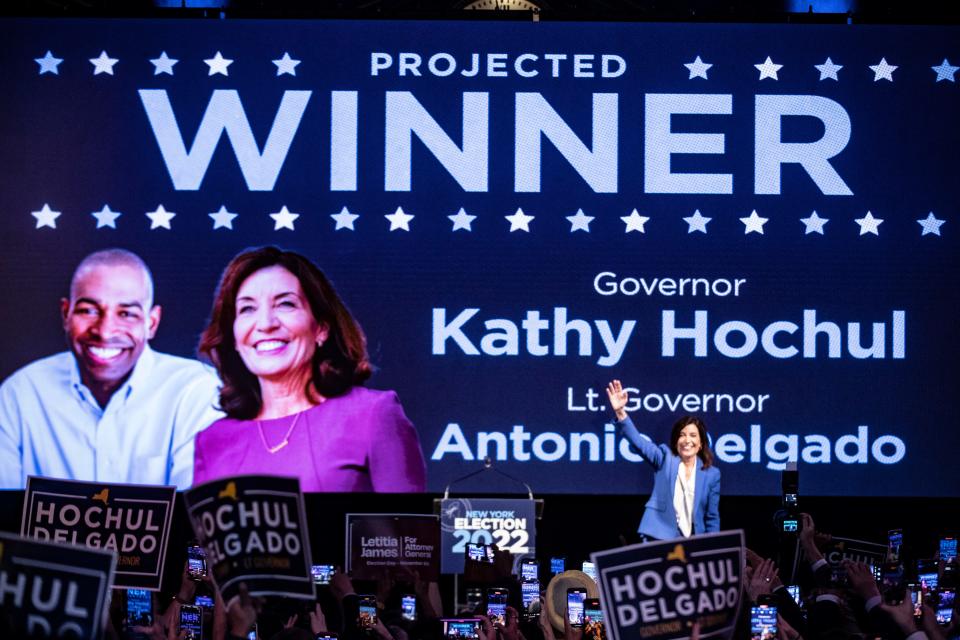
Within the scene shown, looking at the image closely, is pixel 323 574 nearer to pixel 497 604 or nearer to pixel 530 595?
pixel 530 595

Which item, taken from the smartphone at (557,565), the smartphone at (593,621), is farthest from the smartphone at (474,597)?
the smartphone at (593,621)

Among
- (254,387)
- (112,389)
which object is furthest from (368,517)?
(112,389)

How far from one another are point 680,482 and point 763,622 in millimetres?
3745

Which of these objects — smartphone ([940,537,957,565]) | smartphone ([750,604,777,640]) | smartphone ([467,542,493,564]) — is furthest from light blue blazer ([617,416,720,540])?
smartphone ([750,604,777,640])

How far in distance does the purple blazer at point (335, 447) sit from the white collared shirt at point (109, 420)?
161 millimetres

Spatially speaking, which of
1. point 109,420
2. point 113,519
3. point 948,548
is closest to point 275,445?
point 109,420

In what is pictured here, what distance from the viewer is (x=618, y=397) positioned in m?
8.31

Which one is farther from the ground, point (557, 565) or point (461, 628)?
point (557, 565)

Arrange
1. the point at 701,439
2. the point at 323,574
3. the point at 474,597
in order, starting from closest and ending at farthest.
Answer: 1. the point at 474,597
2. the point at 323,574
3. the point at 701,439

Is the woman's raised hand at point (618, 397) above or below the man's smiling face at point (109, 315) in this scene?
below

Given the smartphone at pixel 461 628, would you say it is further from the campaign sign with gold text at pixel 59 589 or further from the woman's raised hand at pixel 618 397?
the woman's raised hand at pixel 618 397

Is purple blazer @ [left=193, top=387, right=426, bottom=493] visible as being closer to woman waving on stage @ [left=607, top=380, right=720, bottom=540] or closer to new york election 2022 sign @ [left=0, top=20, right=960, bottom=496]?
new york election 2022 sign @ [left=0, top=20, right=960, bottom=496]

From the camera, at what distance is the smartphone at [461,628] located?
505cm

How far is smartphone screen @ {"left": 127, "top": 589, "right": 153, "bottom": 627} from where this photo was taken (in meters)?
5.22
